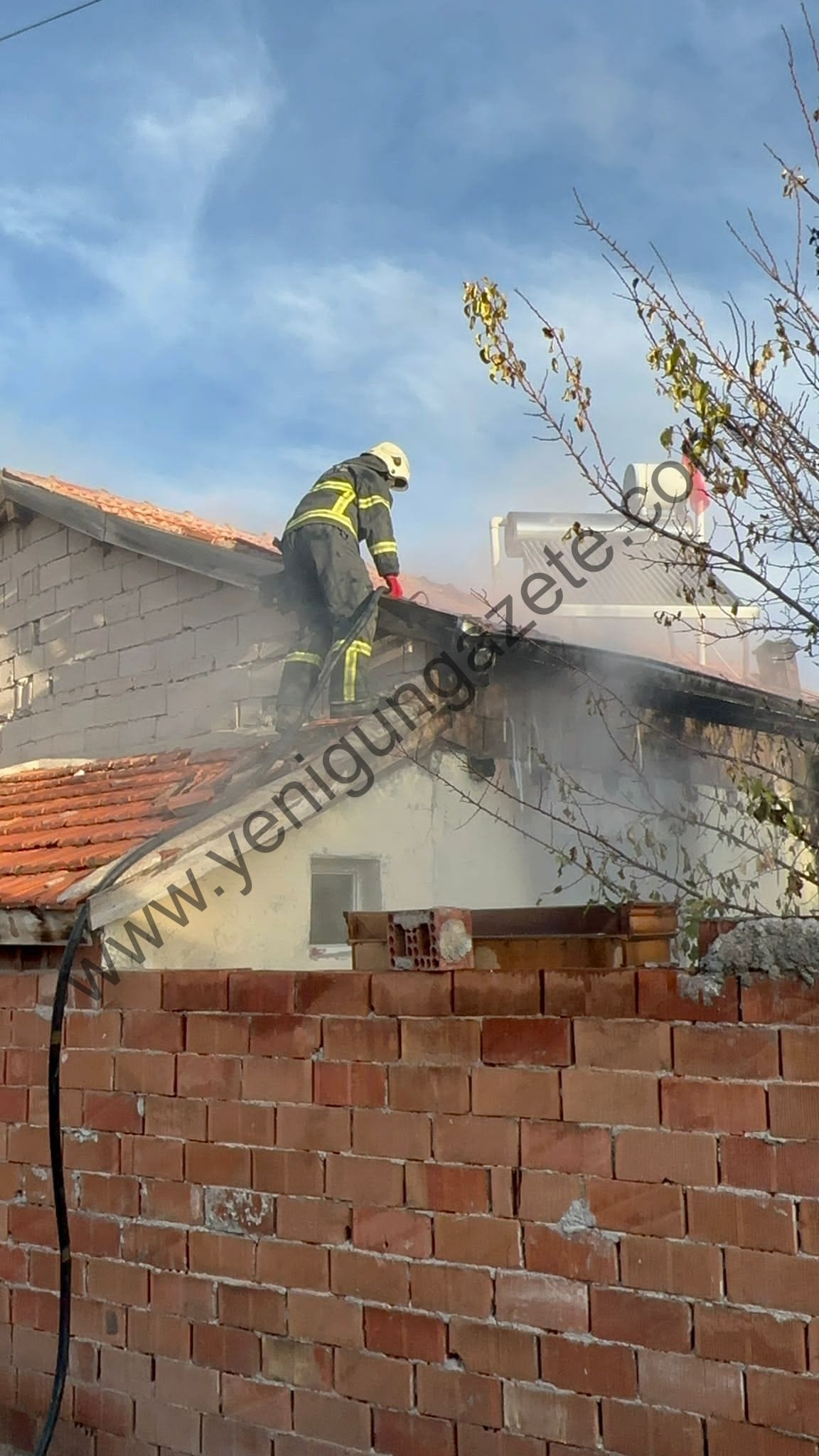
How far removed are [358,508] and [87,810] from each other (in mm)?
2485

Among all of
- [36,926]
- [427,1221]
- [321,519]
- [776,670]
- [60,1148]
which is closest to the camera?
[427,1221]

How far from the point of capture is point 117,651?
28.0 ft

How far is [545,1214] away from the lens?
3.51 meters

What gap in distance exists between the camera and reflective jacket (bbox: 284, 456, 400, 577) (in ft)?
24.2

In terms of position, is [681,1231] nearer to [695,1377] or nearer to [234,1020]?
[695,1377]

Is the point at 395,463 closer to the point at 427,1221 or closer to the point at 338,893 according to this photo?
the point at 338,893

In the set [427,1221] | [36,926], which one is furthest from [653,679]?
[427,1221]

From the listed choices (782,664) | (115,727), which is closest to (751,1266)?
(115,727)

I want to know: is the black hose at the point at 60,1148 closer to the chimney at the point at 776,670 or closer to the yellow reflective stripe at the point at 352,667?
the yellow reflective stripe at the point at 352,667

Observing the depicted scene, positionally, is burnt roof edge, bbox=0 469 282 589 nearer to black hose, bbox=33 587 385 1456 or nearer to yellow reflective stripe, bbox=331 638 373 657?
yellow reflective stripe, bbox=331 638 373 657

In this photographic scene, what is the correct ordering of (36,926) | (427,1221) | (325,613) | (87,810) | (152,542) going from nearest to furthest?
(427,1221) → (36,926) → (87,810) → (325,613) → (152,542)

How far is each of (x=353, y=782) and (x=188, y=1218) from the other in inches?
94.2

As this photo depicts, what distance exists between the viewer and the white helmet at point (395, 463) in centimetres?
793

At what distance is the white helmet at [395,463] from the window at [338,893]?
2.83m
